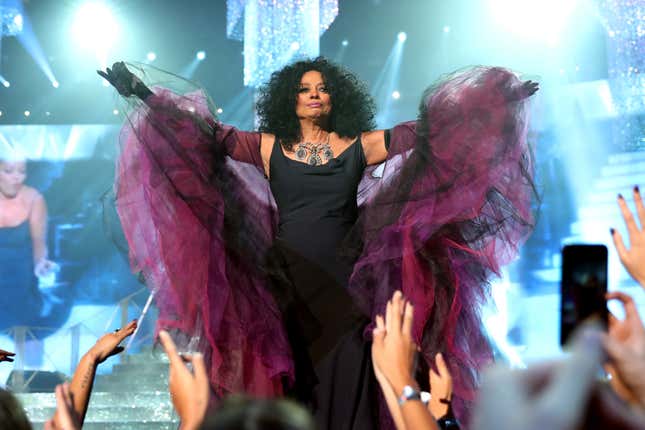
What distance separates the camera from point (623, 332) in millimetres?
1331

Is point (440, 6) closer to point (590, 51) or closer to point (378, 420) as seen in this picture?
point (590, 51)

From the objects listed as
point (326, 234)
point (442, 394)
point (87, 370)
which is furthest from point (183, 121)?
point (442, 394)

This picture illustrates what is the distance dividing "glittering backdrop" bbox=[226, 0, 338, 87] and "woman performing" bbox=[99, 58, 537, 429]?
4.82 m

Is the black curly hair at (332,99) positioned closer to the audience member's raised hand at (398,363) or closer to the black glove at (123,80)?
the black glove at (123,80)

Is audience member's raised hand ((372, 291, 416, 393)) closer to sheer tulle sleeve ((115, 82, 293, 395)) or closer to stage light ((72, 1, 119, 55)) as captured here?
sheer tulle sleeve ((115, 82, 293, 395))

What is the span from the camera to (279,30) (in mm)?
8047

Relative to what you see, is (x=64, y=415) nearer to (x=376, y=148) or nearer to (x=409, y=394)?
(x=409, y=394)

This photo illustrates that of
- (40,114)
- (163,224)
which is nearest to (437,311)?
(163,224)

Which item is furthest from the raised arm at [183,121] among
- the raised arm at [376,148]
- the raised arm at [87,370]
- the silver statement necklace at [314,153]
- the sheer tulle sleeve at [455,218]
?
the raised arm at [87,370]

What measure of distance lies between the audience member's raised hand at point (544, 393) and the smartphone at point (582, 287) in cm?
29

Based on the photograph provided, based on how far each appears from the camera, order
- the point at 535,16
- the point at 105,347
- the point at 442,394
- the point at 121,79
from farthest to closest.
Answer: the point at 535,16 → the point at 121,79 → the point at 105,347 → the point at 442,394

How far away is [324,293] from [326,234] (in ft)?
0.71

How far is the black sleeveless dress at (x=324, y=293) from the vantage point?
3.01m

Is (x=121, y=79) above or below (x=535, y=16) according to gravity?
below
